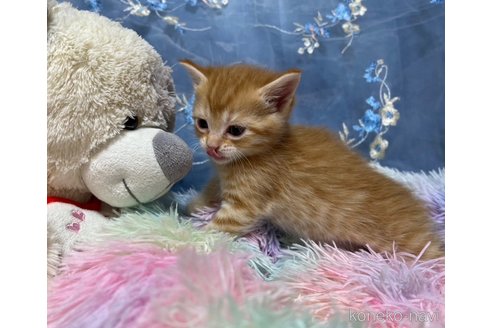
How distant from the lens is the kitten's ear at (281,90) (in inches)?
44.8

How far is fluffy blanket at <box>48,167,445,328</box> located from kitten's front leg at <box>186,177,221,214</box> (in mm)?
129

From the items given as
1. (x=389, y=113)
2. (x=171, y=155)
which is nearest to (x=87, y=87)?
(x=171, y=155)

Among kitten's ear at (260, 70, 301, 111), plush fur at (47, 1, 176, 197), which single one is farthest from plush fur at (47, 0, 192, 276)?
kitten's ear at (260, 70, 301, 111)

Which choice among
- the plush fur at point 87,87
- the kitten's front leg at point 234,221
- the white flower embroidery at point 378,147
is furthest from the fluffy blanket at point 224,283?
the white flower embroidery at point 378,147

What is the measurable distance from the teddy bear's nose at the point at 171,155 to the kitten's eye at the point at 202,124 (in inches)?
2.8

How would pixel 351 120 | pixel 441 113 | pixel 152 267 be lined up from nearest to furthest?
pixel 152 267, pixel 441 113, pixel 351 120

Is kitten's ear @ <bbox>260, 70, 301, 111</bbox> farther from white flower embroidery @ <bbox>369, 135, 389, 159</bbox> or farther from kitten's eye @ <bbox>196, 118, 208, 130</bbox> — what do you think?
white flower embroidery @ <bbox>369, 135, 389, 159</bbox>

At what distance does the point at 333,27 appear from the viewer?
1.59 metres

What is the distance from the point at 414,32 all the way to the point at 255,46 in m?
0.56

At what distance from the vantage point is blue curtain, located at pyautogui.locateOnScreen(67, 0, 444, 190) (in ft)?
4.85

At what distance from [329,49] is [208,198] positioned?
28.0 inches

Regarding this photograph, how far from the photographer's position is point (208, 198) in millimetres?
1367

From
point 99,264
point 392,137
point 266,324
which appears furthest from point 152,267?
point 392,137

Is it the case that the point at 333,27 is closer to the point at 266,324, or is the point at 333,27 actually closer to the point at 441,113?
the point at 441,113
